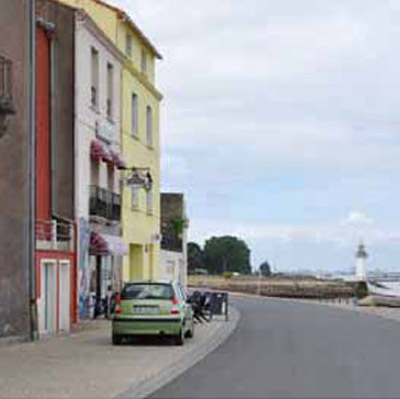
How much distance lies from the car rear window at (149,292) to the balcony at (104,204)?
10357 millimetres

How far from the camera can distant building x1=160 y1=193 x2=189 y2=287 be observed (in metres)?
57.7

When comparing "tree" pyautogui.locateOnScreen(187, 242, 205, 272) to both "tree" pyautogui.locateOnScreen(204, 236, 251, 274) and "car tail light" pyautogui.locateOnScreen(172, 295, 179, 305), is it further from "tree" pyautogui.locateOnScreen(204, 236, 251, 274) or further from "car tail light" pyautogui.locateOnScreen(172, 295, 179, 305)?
"car tail light" pyautogui.locateOnScreen(172, 295, 179, 305)

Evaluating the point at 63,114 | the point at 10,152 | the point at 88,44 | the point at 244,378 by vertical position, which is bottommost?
the point at 244,378

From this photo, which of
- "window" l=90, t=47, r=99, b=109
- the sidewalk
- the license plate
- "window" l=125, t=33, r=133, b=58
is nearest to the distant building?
"window" l=125, t=33, r=133, b=58

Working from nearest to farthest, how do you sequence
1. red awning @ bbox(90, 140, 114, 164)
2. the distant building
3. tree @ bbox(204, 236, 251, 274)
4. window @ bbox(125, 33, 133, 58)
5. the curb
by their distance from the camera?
the curb, red awning @ bbox(90, 140, 114, 164), window @ bbox(125, 33, 133, 58), the distant building, tree @ bbox(204, 236, 251, 274)

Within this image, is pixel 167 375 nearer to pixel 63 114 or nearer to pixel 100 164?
pixel 63 114

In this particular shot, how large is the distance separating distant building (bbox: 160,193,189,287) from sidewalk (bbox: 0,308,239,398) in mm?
27440

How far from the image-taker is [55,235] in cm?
3123

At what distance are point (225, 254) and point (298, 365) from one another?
123 m

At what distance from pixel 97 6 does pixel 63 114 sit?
8.25 metres

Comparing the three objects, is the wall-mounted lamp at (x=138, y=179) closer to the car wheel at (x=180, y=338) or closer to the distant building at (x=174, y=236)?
the distant building at (x=174, y=236)

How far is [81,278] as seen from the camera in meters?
34.9

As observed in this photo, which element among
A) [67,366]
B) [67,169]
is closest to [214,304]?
[67,169]

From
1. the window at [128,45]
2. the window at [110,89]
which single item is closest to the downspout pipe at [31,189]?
the window at [110,89]
